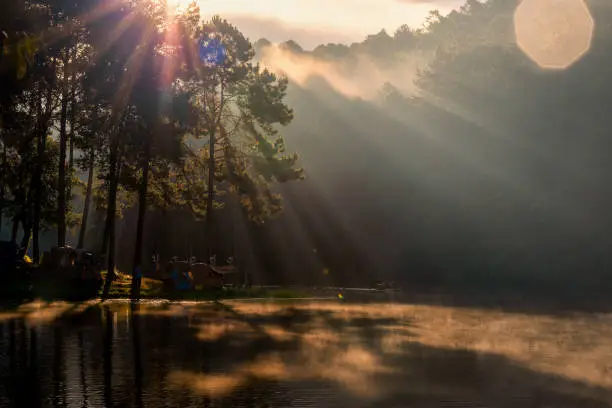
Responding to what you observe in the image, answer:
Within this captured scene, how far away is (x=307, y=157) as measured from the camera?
313 feet

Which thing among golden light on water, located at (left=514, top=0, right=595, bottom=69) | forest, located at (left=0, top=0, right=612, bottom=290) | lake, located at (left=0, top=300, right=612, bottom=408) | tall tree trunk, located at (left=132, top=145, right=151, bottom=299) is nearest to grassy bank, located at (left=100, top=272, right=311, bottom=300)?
tall tree trunk, located at (left=132, top=145, right=151, bottom=299)

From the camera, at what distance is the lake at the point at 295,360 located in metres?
13.3

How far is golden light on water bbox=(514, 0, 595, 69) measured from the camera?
76375 millimetres

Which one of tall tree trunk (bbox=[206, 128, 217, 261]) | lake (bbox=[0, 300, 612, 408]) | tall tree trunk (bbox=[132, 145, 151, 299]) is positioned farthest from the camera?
tall tree trunk (bbox=[206, 128, 217, 261])

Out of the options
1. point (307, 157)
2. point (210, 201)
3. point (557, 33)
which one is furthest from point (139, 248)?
point (307, 157)

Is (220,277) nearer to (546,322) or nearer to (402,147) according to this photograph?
(546,322)

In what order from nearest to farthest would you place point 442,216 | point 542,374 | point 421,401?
point 421,401 < point 542,374 < point 442,216

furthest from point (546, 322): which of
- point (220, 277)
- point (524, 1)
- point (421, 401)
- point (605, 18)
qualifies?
point (524, 1)

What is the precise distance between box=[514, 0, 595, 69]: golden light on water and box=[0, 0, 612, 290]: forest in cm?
88

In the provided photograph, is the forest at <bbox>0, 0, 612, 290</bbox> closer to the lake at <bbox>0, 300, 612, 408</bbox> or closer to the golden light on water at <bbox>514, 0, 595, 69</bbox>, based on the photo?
the golden light on water at <bbox>514, 0, 595, 69</bbox>

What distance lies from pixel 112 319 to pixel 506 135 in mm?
57005

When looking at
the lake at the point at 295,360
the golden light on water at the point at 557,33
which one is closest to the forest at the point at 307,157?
the golden light on water at the point at 557,33

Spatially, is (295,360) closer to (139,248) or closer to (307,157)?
(139,248)

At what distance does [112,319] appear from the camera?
→ 91.7 ft
